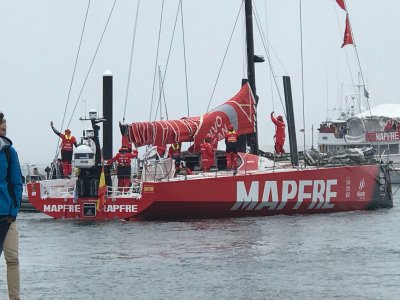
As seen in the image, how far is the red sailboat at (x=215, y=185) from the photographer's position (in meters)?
25.2

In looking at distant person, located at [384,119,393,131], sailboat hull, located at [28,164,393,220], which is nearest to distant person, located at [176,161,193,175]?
sailboat hull, located at [28,164,393,220]

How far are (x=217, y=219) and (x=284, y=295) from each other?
1304 cm

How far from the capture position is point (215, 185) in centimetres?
2539

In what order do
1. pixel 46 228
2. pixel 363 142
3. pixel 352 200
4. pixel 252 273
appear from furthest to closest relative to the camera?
1. pixel 363 142
2. pixel 352 200
3. pixel 46 228
4. pixel 252 273

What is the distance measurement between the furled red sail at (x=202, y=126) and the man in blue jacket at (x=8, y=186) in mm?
16813

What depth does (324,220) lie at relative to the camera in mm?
25953

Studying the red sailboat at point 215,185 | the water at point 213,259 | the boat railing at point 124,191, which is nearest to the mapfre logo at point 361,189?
the red sailboat at point 215,185

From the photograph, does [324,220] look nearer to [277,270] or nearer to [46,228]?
[46,228]

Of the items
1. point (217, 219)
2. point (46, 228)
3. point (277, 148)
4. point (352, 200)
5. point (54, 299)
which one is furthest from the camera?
point (277, 148)

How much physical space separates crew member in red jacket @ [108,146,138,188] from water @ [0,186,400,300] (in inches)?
68.3

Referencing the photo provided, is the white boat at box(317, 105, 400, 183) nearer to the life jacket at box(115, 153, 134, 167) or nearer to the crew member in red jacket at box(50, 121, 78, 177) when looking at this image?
the crew member in red jacket at box(50, 121, 78, 177)

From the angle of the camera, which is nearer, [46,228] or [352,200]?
[46,228]

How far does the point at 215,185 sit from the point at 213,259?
27.7 feet

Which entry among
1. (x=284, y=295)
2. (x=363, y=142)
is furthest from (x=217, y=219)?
(x=363, y=142)
